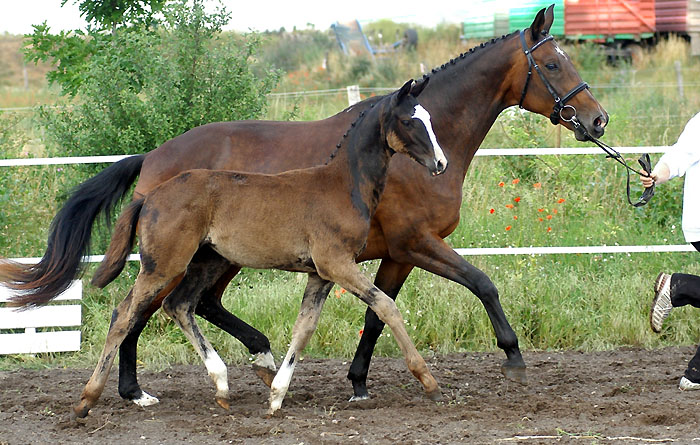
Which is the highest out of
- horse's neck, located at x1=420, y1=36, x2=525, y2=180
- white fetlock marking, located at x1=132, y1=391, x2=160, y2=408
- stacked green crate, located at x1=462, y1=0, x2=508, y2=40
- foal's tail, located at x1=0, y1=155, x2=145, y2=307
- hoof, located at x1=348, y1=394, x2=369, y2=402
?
stacked green crate, located at x1=462, y1=0, x2=508, y2=40

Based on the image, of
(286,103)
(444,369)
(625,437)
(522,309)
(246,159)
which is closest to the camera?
(625,437)

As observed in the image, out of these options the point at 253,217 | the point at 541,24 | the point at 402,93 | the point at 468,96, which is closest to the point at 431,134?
the point at 402,93

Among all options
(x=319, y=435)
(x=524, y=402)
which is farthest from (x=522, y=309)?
(x=319, y=435)

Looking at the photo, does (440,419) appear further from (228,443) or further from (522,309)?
(522,309)

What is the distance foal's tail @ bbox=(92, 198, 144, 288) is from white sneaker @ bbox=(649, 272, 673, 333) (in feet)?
10.4

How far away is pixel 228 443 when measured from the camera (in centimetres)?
405

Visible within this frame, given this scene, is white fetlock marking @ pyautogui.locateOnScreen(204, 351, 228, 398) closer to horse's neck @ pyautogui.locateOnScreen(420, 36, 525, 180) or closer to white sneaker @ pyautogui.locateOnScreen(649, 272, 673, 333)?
horse's neck @ pyautogui.locateOnScreen(420, 36, 525, 180)

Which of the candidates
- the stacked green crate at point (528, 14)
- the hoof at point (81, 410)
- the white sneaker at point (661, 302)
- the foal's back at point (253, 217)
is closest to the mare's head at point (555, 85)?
the white sneaker at point (661, 302)

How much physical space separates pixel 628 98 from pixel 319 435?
11.0 m

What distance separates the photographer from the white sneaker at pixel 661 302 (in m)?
5.21

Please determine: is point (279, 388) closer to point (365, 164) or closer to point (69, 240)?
point (365, 164)

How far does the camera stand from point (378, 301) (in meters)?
4.32

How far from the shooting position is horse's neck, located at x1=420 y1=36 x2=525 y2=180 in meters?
5.02

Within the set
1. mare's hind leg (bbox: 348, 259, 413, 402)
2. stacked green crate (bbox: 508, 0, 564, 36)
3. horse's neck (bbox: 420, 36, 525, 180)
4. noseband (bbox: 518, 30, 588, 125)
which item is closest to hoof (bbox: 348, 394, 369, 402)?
mare's hind leg (bbox: 348, 259, 413, 402)
